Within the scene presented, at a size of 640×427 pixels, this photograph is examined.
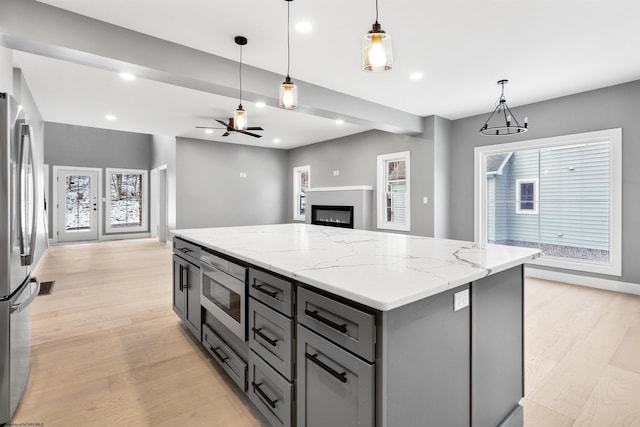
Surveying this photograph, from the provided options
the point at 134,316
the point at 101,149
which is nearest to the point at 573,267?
the point at 134,316

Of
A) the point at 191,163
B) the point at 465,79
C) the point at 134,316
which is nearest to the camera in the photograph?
the point at 134,316

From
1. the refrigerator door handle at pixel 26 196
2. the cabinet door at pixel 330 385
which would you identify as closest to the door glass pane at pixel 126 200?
the refrigerator door handle at pixel 26 196

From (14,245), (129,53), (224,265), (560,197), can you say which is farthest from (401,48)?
(560,197)

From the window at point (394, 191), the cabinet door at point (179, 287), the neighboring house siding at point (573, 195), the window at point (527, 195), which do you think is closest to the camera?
the cabinet door at point (179, 287)

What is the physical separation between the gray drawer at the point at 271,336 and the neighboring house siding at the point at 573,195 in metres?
4.96

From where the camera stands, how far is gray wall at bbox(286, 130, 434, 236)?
570cm

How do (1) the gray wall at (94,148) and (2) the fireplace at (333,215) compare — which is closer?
(2) the fireplace at (333,215)

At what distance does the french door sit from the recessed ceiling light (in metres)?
8.79

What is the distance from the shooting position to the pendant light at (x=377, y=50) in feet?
5.39

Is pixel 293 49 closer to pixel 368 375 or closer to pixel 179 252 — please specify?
pixel 179 252

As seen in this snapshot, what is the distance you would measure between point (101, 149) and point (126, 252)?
3951 mm

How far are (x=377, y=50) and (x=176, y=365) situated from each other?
7.86ft

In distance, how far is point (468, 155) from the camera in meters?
5.60

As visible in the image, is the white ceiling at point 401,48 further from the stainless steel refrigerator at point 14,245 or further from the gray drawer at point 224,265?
the gray drawer at point 224,265
